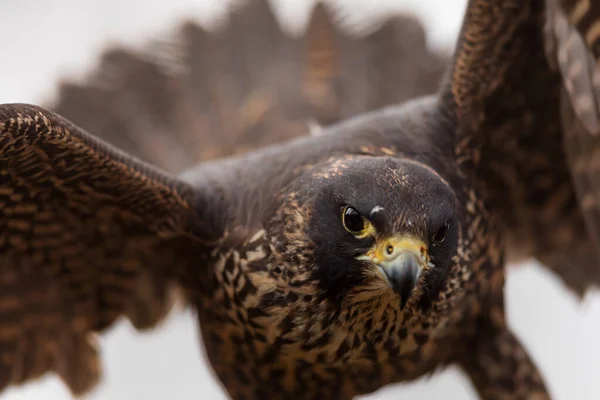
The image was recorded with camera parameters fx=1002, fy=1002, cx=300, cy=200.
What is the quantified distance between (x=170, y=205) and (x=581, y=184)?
2.02m

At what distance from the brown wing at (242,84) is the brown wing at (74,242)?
1.95 metres

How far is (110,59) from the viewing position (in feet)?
23.0

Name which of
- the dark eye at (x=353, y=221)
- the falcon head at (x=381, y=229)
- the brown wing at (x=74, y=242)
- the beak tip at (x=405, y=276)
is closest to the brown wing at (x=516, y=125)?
the falcon head at (x=381, y=229)

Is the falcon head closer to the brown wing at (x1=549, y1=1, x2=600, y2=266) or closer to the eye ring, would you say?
the eye ring

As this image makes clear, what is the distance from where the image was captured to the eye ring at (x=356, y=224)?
144 inches

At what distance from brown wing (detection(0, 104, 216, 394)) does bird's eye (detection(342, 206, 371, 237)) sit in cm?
110

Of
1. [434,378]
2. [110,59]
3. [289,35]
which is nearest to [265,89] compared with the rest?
[289,35]

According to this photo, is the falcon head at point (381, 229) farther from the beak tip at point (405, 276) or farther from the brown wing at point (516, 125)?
the brown wing at point (516, 125)

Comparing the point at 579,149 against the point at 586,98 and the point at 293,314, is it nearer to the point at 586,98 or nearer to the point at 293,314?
the point at 586,98

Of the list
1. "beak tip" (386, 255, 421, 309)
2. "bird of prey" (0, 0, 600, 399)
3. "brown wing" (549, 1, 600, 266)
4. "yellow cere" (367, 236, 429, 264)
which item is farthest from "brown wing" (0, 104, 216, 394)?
"brown wing" (549, 1, 600, 266)

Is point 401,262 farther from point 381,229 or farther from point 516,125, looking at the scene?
point 516,125

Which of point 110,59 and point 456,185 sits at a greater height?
point 110,59

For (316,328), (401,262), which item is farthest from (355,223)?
(316,328)

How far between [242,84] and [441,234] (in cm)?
384
